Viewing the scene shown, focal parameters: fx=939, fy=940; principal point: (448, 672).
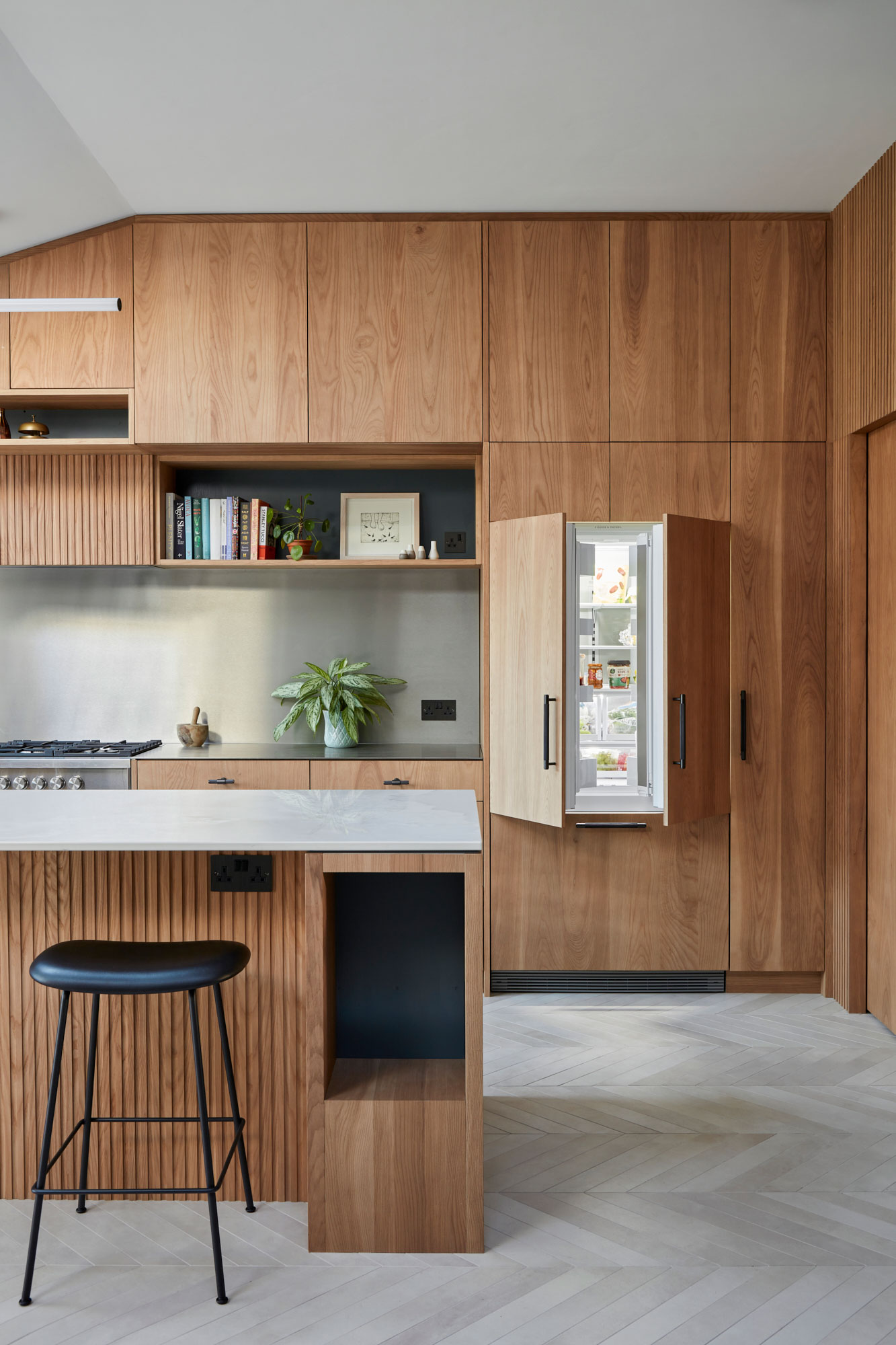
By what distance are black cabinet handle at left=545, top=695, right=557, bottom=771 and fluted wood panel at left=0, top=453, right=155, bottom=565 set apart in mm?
1759

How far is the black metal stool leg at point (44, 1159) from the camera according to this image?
1918 mm

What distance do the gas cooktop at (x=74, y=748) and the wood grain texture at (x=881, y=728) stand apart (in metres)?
2.84

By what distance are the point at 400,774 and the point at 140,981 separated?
6.15 feet

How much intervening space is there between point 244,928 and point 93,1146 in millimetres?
658

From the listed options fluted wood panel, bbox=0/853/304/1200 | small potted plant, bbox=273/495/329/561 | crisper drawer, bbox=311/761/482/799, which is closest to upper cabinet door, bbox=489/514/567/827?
crisper drawer, bbox=311/761/482/799

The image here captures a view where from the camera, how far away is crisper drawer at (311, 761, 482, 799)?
371 centimetres

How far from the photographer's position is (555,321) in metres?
3.64

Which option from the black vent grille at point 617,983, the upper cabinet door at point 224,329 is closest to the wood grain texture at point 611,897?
the black vent grille at point 617,983

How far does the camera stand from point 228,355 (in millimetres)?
3697

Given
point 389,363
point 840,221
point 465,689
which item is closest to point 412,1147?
point 465,689

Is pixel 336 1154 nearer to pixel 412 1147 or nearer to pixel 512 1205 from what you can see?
pixel 412 1147

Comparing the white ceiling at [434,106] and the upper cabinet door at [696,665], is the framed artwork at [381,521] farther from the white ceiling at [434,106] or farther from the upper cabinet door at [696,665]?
the upper cabinet door at [696,665]

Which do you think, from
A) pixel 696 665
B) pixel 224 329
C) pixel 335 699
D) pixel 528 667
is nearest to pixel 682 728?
pixel 696 665

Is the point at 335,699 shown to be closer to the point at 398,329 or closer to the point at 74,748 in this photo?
the point at 74,748
